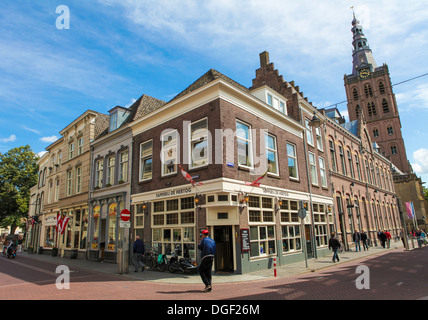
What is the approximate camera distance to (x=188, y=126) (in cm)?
1522

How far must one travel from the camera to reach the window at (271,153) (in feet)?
54.5

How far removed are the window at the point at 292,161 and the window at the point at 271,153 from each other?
5.75 ft

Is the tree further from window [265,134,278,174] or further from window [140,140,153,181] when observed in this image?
window [265,134,278,174]

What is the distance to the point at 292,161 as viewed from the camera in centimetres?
1900

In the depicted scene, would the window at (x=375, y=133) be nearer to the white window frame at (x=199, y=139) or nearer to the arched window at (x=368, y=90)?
the arched window at (x=368, y=90)

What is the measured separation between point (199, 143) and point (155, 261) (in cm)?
652

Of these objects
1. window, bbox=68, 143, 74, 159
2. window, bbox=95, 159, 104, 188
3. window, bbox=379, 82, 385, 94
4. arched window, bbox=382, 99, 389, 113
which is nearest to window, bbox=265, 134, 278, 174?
window, bbox=95, 159, 104, 188

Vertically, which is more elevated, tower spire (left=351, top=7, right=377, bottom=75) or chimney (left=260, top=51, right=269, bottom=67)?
tower spire (left=351, top=7, right=377, bottom=75)

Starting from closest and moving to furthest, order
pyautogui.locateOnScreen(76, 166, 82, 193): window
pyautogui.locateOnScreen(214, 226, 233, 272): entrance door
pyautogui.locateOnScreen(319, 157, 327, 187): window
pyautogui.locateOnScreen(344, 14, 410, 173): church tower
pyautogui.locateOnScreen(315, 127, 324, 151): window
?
pyautogui.locateOnScreen(214, 226, 233, 272): entrance door, pyautogui.locateOnScreen(319, 157, 327, 187): window, pyautogui.locateOnScreen(315, 127, 324, 151): window, pyautogui.locateOnScreen(76, 166, 82, 193): window, pyautogui.locateOnScreen(344, 14, 410, 173): church tower

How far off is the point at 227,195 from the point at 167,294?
5.39 metres

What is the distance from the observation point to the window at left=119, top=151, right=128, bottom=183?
19.6 metres

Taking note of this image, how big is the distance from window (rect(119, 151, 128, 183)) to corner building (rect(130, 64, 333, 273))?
1352mm

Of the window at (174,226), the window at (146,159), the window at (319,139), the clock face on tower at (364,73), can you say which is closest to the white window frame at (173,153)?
the window at (146,159)
